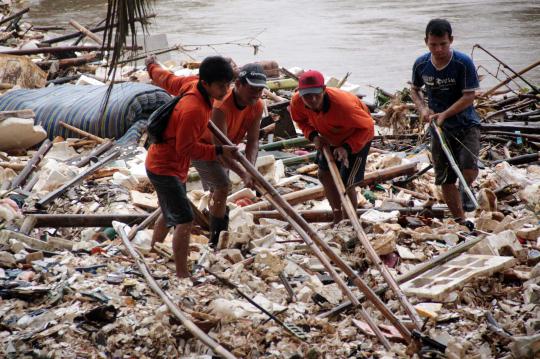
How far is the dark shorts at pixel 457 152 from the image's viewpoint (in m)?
6.27

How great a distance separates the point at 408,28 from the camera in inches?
787

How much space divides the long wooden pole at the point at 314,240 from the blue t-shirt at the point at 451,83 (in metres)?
2.04

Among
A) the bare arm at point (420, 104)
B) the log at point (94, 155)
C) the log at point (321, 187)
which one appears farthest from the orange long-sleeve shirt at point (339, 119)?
the log at point (94, 155)

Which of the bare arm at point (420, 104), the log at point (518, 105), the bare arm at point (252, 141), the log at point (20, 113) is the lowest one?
the log at point (518, 105)

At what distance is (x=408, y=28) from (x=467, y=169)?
14315 millimetres

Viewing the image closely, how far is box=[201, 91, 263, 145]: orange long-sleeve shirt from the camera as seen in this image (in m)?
5.71

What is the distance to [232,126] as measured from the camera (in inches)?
231

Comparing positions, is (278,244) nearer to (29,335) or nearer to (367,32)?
(29,335)

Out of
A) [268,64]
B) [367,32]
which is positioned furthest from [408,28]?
[268,64]

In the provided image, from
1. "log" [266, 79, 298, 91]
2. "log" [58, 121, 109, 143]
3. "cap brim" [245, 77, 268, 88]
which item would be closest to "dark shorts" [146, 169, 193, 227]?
"cap brim" [245, 77, 268, 88]

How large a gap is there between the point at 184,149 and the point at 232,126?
1.10 m

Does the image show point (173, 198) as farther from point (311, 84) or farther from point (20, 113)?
point (20, 113)

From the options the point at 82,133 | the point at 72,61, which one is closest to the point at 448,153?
the point at 82,133

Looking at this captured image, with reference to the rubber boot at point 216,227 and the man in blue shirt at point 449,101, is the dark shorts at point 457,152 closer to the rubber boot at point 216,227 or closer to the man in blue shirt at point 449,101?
the man in blue shirt at point 449,101
